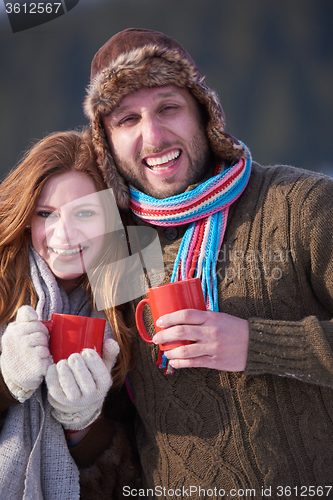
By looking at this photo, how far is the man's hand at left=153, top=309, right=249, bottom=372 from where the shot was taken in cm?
110

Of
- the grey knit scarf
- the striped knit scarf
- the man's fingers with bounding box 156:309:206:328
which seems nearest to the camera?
the man's fingers with bounding box 156:309:206:328

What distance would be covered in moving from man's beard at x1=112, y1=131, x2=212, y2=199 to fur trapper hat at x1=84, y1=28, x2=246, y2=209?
0.03 m

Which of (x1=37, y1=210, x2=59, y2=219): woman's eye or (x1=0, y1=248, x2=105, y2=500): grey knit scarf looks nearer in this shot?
(x1=0, y1=248, x2=105, y2=500): grey knit scarf

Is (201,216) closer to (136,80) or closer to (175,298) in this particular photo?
(175,298)

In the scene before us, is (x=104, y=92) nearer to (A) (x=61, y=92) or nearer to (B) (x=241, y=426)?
(B) (x=241, y=426)

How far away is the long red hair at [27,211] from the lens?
1.41 m

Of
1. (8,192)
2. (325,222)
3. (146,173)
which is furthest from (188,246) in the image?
(8,192)

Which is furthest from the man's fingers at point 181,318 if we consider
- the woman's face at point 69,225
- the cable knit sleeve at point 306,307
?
the woman's face at point 69,225

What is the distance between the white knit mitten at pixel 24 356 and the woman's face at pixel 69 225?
1.02 ft

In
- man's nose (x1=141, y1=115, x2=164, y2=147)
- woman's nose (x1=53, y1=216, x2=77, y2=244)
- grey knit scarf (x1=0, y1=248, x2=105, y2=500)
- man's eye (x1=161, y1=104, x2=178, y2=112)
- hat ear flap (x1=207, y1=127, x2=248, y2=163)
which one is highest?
man's eye (x1=161, y1=104, x2=178, y2=112)

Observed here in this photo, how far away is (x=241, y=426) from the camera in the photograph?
1232 millimetres

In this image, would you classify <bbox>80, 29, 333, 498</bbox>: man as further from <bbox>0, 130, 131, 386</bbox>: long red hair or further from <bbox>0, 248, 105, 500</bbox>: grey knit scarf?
<bbox>0, 248, 105, 500</bbox>: grey knit scarf

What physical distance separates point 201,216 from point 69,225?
48 cm

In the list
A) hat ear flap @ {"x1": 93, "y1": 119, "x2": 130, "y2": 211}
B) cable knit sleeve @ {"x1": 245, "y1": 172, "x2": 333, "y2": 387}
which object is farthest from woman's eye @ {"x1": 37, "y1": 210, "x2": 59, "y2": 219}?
cable knit sleeve @ {"x1": 245, "y1": 172, "x2": 333, "y2": 387}
